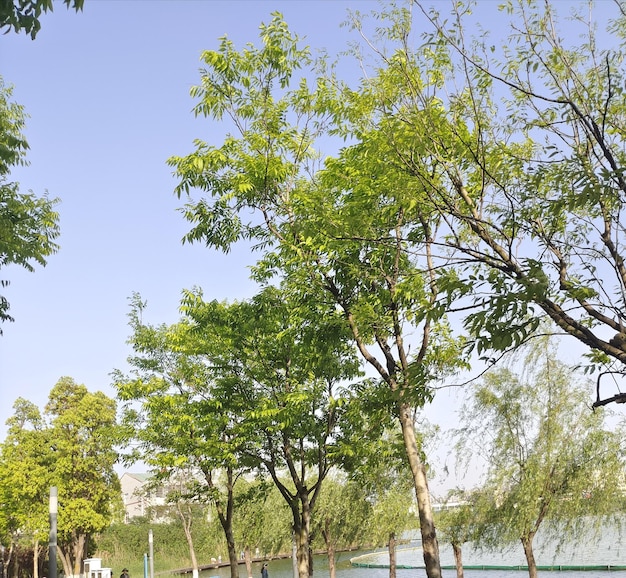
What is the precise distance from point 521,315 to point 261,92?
6.74 m

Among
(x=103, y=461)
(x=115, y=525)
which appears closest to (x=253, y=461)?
(x=103, y=461)

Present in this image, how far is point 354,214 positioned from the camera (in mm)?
9414

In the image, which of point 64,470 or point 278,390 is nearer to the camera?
point 278,390

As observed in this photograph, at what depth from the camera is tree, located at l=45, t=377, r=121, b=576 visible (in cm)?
3309

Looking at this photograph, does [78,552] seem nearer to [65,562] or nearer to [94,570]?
[65,562]

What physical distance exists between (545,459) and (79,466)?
24827 mm

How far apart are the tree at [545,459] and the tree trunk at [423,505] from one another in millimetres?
8445

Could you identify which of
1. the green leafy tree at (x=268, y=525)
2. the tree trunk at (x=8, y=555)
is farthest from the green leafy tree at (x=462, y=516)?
the tree trunk at (x=8, y=555)

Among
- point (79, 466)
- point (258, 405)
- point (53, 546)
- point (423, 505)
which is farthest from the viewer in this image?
point (79, 466)

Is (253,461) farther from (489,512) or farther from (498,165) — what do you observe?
(498,165)

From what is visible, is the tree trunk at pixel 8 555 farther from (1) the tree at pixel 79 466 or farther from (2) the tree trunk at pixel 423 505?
(2) the tree trunk at pixel 423 505

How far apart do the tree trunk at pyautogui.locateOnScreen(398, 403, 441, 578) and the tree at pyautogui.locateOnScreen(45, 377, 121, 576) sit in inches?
1045

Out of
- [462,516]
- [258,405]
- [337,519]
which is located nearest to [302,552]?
[258,405]

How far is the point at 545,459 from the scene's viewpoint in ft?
56.1
